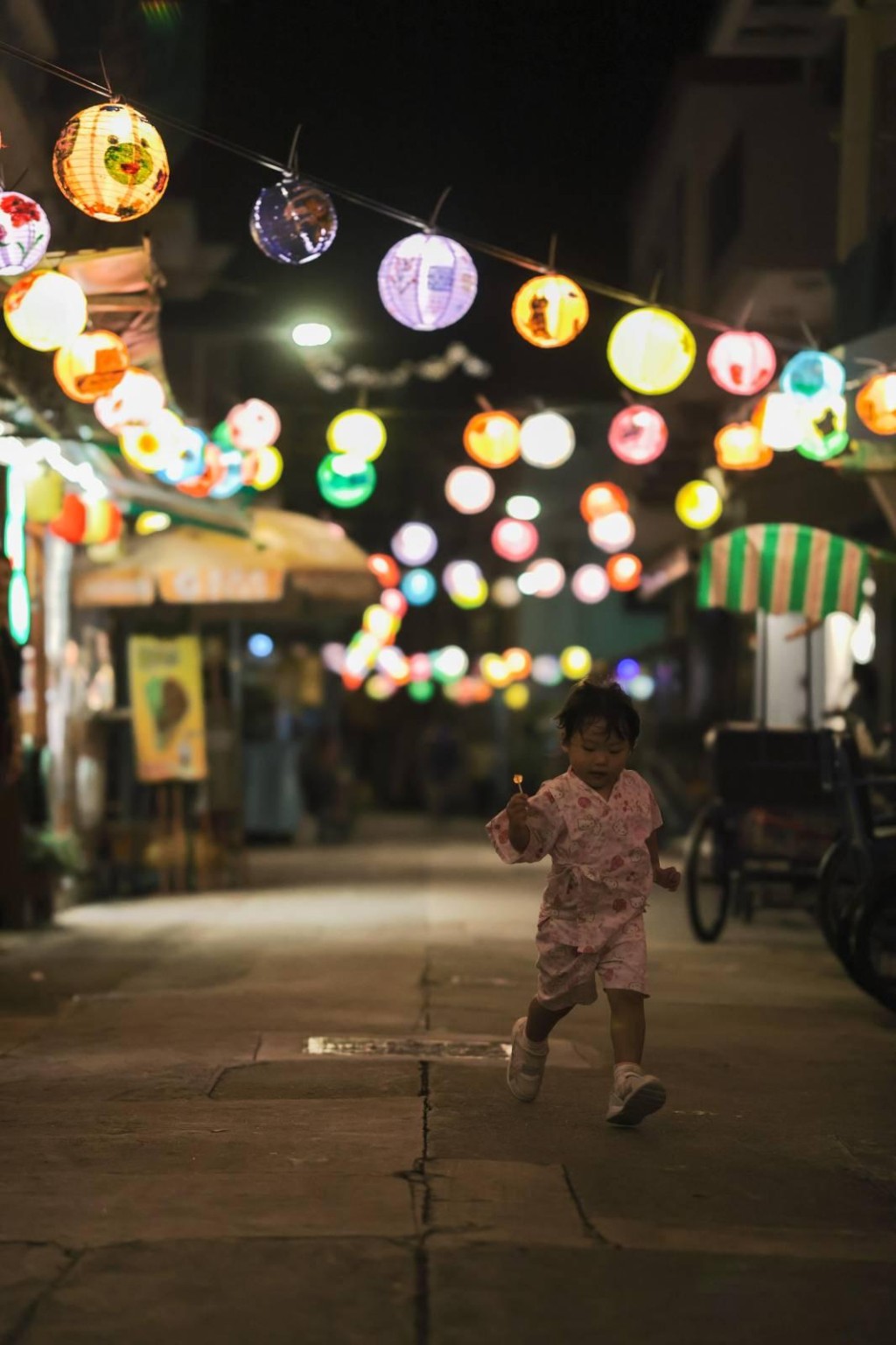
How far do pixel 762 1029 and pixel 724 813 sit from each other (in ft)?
14.5

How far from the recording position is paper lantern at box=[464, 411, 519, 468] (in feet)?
48.1

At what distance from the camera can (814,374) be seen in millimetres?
11953

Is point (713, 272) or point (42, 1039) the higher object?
point (713, 272)

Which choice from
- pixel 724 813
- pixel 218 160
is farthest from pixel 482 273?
pixel 724 813

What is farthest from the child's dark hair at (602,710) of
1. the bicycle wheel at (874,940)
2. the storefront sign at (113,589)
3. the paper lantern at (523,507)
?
the paper lantern at (523,507)

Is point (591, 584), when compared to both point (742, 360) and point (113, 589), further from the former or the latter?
point (742, 360)

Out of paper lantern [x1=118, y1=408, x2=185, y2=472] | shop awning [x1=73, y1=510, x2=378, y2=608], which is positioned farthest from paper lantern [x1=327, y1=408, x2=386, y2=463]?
paper lantern [x1=118, y1=408, x2=185, y2=472]

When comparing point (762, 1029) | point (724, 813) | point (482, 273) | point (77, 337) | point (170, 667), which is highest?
point (482, 273)

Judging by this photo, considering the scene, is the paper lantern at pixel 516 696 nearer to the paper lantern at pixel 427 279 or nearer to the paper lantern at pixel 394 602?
the paper lantern at pixel 394 602

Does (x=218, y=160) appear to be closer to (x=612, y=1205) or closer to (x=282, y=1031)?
(x=282, y=1031)

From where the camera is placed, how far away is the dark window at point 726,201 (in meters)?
22.3

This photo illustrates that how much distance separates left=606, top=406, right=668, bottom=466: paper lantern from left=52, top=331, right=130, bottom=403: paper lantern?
5.12 meters

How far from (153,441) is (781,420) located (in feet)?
14.7

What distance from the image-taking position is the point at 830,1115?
6.59m
